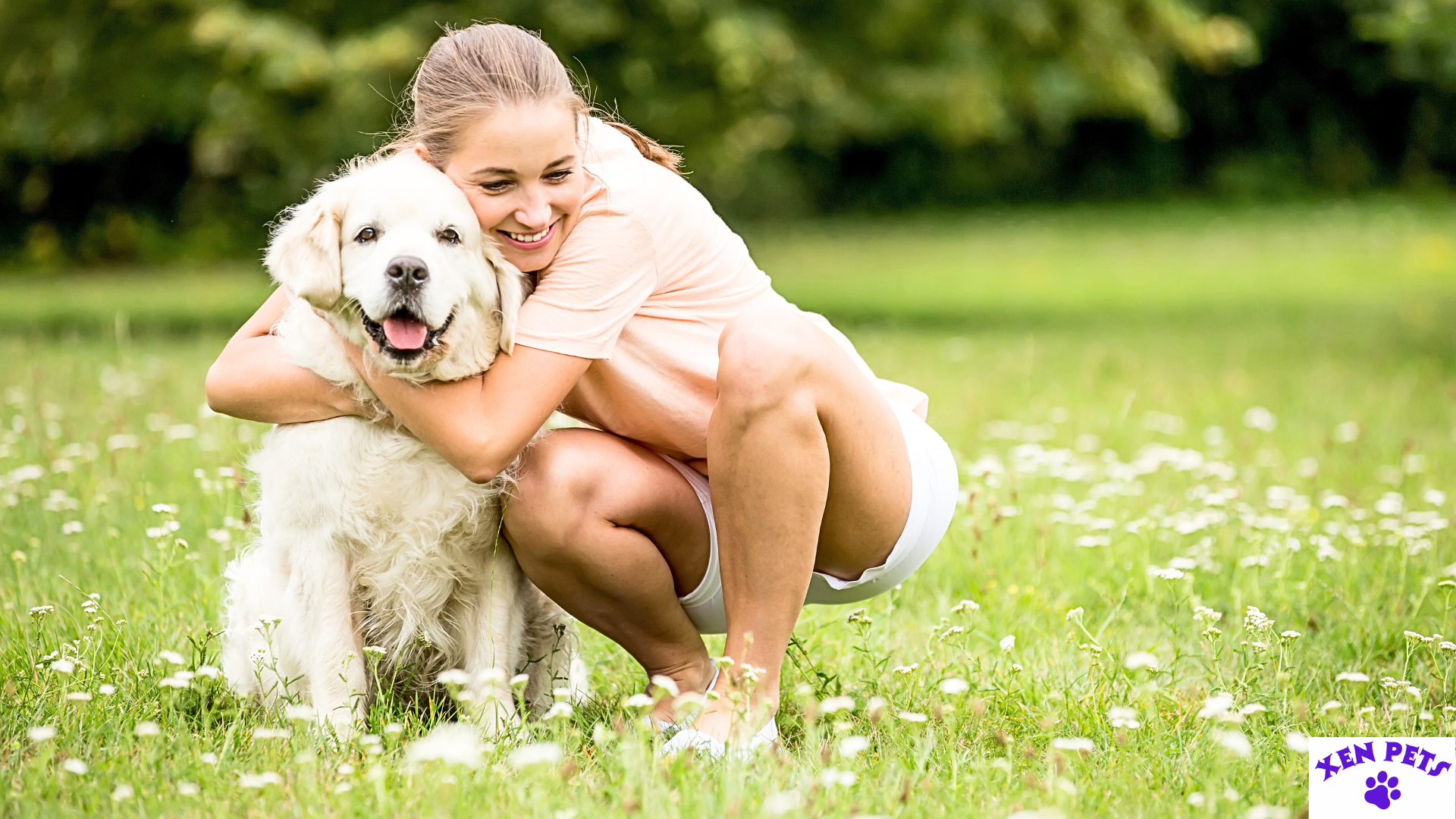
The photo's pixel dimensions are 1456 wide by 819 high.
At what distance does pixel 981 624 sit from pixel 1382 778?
3.99 feet

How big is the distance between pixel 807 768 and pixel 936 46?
870 centimetres

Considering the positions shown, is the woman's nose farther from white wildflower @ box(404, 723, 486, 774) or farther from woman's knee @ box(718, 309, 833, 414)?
white wildflower @ box(404, 723, 486, 774)

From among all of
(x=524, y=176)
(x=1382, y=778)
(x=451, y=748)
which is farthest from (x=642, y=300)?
(x=1382, y=778)

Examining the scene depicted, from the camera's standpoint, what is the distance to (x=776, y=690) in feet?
9.11

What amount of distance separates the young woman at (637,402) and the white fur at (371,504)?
7 centimetres

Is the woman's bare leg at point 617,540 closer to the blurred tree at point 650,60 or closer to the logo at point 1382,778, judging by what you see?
the logo at point 1382,778

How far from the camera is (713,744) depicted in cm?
251

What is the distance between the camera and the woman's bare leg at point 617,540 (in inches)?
109

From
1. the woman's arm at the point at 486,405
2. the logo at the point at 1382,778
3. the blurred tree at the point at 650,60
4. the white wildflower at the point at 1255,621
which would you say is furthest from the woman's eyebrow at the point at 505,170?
the blurred tree at the point at 650,60

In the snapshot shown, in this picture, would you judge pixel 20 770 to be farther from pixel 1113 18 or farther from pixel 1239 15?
pixel 1239 15

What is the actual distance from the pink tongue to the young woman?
0.11 m

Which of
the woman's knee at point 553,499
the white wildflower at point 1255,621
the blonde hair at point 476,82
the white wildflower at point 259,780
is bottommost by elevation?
the white wildflower at point 259,780

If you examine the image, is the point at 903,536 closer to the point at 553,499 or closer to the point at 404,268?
the point at 553,499

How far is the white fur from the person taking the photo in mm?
2678
